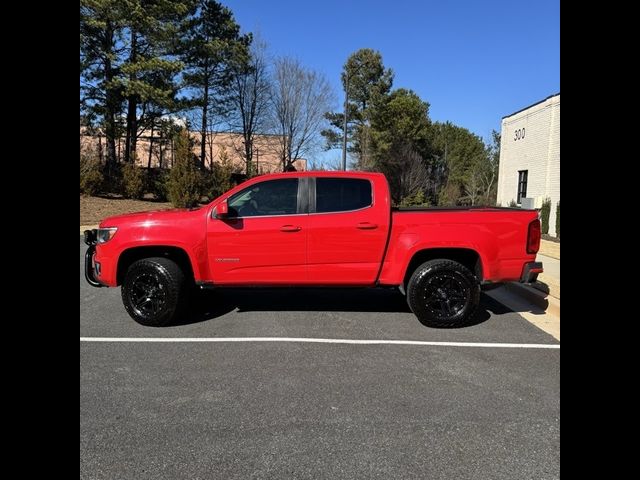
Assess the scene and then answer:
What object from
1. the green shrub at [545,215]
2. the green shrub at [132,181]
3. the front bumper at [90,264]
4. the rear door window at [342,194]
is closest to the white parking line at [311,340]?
the front bumper at [90,264]

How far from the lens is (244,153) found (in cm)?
3506

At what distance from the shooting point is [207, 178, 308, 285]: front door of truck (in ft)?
17.8

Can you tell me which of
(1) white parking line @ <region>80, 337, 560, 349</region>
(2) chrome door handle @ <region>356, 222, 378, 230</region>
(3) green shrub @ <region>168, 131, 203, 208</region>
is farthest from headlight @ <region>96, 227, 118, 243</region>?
(3) green shrub @ <region>168, 131, 203, 208</region>

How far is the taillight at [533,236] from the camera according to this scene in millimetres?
5410

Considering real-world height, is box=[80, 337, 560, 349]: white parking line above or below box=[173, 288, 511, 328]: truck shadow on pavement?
below

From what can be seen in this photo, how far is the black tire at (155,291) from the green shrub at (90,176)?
20268 mm

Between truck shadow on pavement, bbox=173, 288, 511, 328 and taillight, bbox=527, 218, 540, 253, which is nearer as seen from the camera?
taillight, bbox=527, 218, 540, 253

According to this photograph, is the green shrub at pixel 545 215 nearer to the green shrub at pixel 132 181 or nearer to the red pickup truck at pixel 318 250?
the red pickup truck at pixel 318 250

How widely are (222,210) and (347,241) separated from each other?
1.48 m

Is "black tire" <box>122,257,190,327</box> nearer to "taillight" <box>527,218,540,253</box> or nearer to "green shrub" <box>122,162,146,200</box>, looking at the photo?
"taillight" <box>527,218,540,253</box>

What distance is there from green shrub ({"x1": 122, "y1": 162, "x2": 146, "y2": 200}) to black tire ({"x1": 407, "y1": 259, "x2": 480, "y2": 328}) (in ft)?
75.5

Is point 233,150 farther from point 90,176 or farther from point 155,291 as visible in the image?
point 155,291
